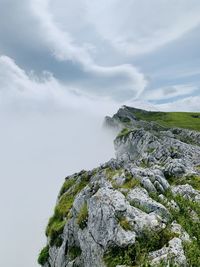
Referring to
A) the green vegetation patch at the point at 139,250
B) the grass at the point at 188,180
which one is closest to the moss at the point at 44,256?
the grass at the point at 188,180

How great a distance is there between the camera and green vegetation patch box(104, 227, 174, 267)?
2821cm

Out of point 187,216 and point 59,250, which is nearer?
point 187,216

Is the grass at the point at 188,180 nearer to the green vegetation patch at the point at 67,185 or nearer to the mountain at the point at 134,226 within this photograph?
the mountain at the point at 134,226

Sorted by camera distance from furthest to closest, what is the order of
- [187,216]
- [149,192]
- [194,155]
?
[194,155]
[149,192]
[187,216]

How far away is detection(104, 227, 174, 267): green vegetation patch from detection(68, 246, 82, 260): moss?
11.8 metres

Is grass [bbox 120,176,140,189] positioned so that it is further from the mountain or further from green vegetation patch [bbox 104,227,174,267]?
green vegetation patch [bbox 104,227,174,267]

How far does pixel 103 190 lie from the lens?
39844mm

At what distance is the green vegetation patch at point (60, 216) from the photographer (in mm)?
52938

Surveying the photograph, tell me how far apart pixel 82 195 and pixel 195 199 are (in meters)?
14.6

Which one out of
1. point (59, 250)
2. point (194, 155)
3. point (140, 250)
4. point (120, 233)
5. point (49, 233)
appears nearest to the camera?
point (140, 250)

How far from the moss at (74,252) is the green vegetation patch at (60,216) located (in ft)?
19.8

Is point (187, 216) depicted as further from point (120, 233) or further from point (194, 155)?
point (194, 155)

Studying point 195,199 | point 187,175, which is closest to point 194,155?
point 187,175

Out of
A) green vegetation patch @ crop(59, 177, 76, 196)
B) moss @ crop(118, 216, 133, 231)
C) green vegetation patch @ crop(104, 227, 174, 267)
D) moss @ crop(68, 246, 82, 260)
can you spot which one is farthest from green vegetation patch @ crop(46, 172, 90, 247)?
green vegetation patch @ crop(104, 227, 174, 267)
